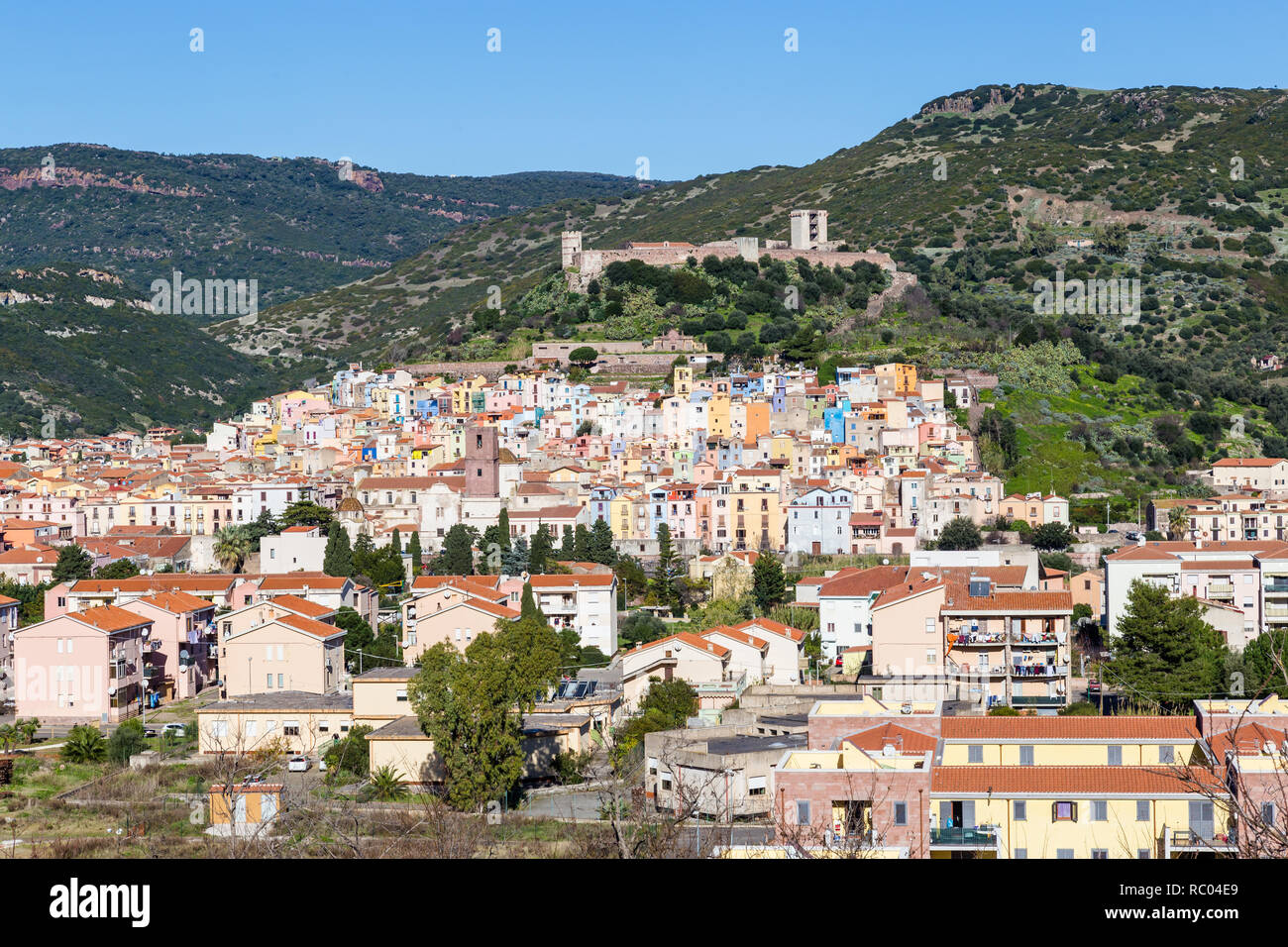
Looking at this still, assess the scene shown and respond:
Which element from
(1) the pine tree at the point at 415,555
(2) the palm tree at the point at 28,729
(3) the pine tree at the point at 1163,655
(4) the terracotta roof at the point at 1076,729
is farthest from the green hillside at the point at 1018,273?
(2) the palm tree at the point at 28,729

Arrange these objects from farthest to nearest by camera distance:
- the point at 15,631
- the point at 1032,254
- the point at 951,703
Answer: the point at 1032,254 < the point at 15,631 < the point at 951,703

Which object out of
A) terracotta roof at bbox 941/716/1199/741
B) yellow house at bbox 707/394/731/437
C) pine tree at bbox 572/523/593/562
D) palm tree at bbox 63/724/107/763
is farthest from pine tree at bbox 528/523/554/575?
terracotta roof at bbox 941/716/1199/741

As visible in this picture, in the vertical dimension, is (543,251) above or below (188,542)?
above

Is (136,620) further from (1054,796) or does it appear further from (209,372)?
(209,372)

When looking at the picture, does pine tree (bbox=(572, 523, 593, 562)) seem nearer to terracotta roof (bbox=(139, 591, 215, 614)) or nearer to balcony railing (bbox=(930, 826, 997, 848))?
terracotta roof (bbox=(139, 591, 215, 614))

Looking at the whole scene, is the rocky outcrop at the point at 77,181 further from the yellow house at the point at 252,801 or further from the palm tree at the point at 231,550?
the yellow house at the point at 252,801

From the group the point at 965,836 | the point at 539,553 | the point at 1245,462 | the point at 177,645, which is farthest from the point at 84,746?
the point at 1245,462

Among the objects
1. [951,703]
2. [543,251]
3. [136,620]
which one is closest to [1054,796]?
[951,703]
